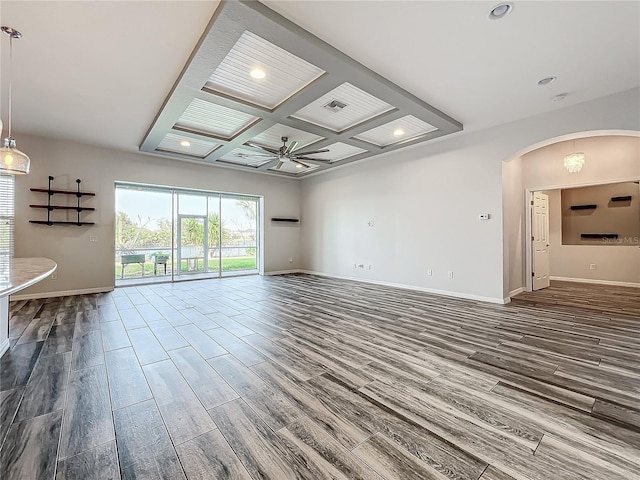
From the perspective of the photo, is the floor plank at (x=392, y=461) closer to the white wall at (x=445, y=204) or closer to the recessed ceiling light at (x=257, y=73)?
the recessed ceiling light at (x=257, y=73)

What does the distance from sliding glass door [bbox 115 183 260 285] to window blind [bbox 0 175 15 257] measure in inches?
70.5

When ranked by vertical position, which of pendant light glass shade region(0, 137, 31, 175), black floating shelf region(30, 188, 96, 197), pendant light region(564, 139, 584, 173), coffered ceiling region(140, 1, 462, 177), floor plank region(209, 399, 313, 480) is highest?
coffered ceiling region(140, 1, 462, 177)

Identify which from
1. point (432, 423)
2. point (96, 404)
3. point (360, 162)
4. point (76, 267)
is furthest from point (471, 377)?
point (76, 267)

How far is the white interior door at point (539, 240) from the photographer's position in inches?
240

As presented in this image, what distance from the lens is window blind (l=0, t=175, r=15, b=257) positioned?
5.03m

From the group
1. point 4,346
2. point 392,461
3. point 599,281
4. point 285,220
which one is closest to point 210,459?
point 392,461

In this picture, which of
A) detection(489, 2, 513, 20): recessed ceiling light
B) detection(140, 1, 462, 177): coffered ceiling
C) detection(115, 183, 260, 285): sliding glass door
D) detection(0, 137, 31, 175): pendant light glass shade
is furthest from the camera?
detection(115, 183, 260, 285): sliding glass door

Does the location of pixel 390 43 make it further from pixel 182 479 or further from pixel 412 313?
pixel 182 479

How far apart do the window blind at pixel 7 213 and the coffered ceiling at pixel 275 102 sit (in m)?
2.38

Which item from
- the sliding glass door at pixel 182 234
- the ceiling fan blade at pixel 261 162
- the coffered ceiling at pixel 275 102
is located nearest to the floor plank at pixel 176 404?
the coffered ceiling at pixel 275 102

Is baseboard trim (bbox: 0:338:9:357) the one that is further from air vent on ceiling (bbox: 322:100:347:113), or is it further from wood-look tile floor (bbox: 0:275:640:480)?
air vent on ceiling (bbox: 322:100:347:113)

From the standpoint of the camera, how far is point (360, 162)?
7.24 m

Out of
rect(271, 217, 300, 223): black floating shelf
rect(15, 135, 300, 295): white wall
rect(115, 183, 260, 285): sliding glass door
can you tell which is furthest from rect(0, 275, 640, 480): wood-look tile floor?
rect(271, 217, 300, 223): black floating shelf

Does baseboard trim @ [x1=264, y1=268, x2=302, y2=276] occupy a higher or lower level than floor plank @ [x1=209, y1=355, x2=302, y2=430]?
higher
